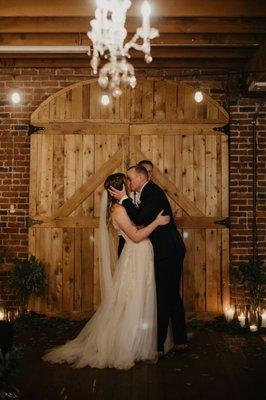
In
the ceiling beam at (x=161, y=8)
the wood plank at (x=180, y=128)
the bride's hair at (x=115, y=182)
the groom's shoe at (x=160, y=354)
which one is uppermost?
the ceiling beam at (x=161, y=8)

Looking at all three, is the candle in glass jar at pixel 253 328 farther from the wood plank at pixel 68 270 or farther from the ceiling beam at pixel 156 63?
the ceiling beam at pixel 156 63

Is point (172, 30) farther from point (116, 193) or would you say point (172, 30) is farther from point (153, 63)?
point (116, 193)

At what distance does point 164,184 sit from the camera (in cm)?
589

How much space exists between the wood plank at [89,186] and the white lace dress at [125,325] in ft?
5.05

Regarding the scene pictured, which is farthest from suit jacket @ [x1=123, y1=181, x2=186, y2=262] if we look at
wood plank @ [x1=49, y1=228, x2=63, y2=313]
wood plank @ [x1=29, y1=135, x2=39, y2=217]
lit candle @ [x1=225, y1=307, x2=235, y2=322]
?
wood plank @ [x1=29, y1=135, x2=39, y2=217]

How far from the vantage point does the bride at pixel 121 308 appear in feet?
13.9

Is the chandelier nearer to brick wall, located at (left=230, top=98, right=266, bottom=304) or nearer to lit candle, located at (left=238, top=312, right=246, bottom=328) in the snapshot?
brick wall, located at (left=230, top=98, right=266, bottom=304)

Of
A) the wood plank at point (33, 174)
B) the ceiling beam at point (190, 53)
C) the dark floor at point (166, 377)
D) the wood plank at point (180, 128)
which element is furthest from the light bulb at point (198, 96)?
the dark floor at point (166, 377)

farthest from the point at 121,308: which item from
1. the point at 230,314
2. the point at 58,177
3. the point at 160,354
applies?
the point at 58,177

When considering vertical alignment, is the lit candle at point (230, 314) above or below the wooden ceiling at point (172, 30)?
below

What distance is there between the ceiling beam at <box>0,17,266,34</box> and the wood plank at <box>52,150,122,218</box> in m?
1.78

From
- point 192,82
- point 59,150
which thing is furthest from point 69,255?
point 192,82

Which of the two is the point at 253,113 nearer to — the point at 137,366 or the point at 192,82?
the point at 192,82

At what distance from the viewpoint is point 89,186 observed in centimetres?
593
